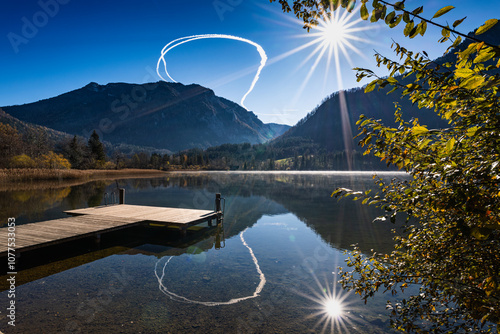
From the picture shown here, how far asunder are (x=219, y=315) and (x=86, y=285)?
17.1ft

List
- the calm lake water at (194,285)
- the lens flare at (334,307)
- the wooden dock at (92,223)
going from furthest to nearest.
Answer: the wooden dock at (92,223) < the lens flare at (334,307) < the calm lake water at (194,285)

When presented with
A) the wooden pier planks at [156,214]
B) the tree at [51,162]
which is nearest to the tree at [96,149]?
the tree at [51,162]

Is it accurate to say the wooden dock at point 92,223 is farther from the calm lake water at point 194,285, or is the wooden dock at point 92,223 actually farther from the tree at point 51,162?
the tree at point 51,162

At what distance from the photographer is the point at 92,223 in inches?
593

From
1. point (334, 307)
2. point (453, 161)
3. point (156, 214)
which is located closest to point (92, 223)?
point (156, 214)

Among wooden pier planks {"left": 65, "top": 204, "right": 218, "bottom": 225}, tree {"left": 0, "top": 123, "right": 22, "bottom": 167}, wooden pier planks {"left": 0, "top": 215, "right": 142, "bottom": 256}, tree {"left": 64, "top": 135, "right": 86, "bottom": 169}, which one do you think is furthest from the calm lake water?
tree {"left": 64, "top": 135, "right": 86, "bottom": 169}

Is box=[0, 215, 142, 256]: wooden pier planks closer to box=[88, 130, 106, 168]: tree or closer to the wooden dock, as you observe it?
the wooden dock

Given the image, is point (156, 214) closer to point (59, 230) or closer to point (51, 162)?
point (59, 230)

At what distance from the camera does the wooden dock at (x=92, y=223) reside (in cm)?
1156

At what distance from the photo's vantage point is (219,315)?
752 centimetres

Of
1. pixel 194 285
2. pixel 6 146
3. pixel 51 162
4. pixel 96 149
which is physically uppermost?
pixel 96 149

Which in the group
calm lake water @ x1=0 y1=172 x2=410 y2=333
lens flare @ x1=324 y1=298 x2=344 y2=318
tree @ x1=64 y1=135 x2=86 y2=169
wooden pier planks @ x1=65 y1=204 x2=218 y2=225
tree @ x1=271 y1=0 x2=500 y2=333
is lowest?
lens flare @ x1=324 y1=298 x2=344 y2=318

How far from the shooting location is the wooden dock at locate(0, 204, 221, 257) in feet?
37.9

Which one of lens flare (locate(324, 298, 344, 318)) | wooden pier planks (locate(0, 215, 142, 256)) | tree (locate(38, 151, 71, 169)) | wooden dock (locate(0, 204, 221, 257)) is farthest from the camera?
tree (locate(38, 151, 71, 169))
